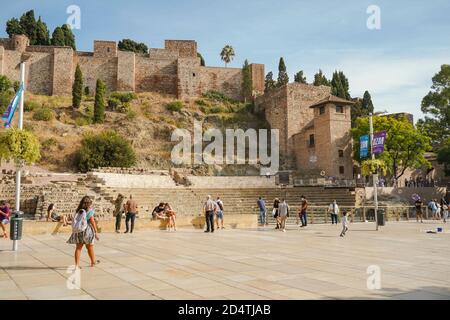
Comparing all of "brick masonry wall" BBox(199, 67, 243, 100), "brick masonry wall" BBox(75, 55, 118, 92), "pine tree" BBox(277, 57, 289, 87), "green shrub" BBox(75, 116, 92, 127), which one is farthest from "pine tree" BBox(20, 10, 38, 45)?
"pine tree" BBox(277, 57, 289, 87)

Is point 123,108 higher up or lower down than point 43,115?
higher up

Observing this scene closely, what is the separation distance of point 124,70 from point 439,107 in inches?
1700

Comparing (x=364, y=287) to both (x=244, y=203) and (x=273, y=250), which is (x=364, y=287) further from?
(x=244, y=203)

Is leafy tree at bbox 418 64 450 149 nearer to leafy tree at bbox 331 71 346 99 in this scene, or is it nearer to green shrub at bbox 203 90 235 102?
leafy tree at bbox 331 71 346 99

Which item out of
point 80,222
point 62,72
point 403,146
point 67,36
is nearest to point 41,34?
point 67,36

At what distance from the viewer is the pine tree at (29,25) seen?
6844cm

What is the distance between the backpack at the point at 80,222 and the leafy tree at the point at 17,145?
3676 millimetres

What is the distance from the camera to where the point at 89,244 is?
26.1 ft

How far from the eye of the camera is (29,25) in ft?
225

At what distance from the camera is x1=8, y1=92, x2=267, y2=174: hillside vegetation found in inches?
1690

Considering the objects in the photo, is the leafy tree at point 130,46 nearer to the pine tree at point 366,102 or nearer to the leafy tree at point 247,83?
the leafy tree at point 247,83

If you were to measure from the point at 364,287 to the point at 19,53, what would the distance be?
62.7m

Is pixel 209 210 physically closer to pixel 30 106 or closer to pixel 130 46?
pixel 30 106

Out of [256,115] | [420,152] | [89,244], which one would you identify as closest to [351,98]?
[256,115]
